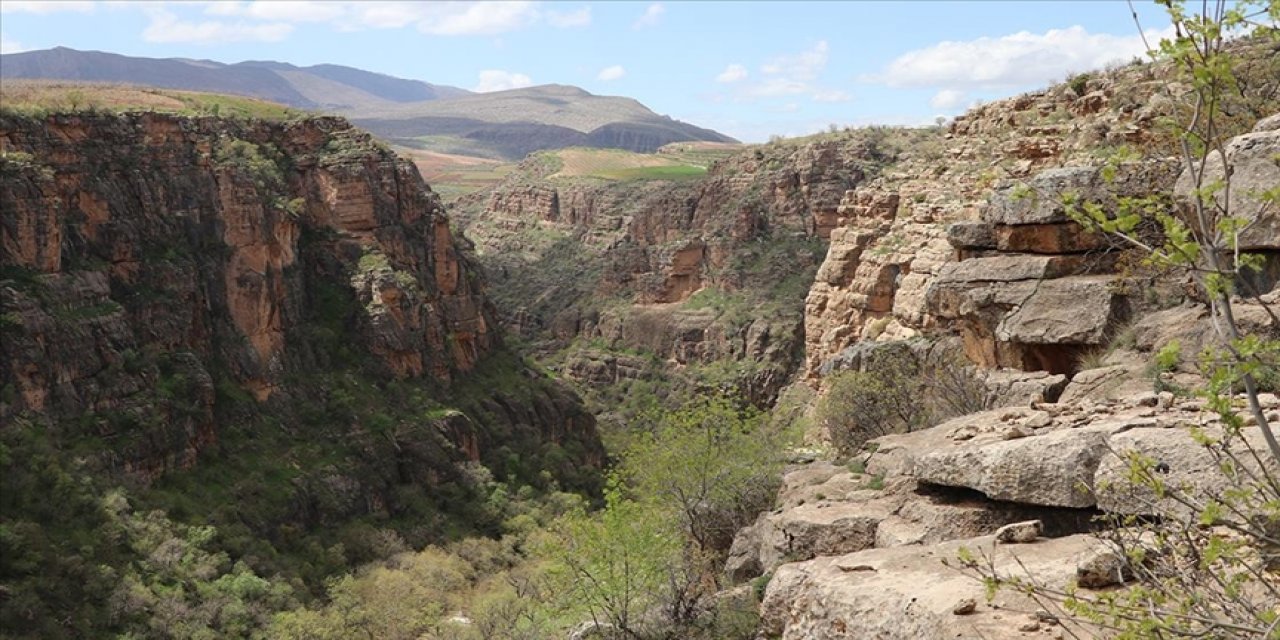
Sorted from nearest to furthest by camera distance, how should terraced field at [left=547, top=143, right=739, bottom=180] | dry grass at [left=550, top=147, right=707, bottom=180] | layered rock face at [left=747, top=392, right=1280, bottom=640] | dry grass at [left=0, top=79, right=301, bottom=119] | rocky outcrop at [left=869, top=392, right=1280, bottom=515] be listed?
layered rock face at [left=747, top=392, right=1280, bottom=640] → rocky outcrop at [left=869, top=392, right=1280, bottom=515] → dry grass at [left=0, top=79, right=301, bottom=119] → terraced field at [left=547, top=143, right=739, bottom=180] → dry grass at [left=550, top=147, right=707, bottom=180]

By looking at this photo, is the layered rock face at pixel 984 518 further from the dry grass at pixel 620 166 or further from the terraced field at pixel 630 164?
the dry grass at pixel 620 166

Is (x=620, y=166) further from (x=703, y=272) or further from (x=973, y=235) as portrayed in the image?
(x=973, y=235)

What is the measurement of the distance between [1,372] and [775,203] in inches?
2722

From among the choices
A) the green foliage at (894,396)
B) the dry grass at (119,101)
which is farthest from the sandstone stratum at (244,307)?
the green foliage at (894,396)

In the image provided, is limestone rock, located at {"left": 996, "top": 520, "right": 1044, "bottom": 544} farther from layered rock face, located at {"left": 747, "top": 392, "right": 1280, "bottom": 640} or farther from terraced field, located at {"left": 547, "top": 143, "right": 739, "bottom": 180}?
terraced field, located at {"left": 547, "top": 143, "right": 739, "bottom": 180}

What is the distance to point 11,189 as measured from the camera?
144ft

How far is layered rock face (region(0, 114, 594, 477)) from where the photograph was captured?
146 ft

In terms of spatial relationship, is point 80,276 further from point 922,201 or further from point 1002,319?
point 1002,319

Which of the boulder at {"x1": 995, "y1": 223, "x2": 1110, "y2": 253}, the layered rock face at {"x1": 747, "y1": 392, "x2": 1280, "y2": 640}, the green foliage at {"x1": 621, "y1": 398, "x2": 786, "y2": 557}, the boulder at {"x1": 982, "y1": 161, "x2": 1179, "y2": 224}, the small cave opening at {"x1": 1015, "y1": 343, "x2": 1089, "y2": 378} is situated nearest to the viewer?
the layered rock face at {"x1": 747, "y1": 392, "x2": 1280, "y2": 640}

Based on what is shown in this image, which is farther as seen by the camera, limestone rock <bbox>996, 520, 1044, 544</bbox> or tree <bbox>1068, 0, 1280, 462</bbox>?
limestone rock <bbox>996, 520, 1044, 544</bbox>

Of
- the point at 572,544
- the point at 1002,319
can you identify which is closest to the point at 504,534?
the point at 572,544

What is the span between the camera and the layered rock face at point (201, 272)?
44500 mm

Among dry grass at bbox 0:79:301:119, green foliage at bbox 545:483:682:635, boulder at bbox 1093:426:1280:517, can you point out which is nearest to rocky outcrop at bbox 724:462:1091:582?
boulder at bbox 1093:426:1280:517

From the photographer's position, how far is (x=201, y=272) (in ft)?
177
